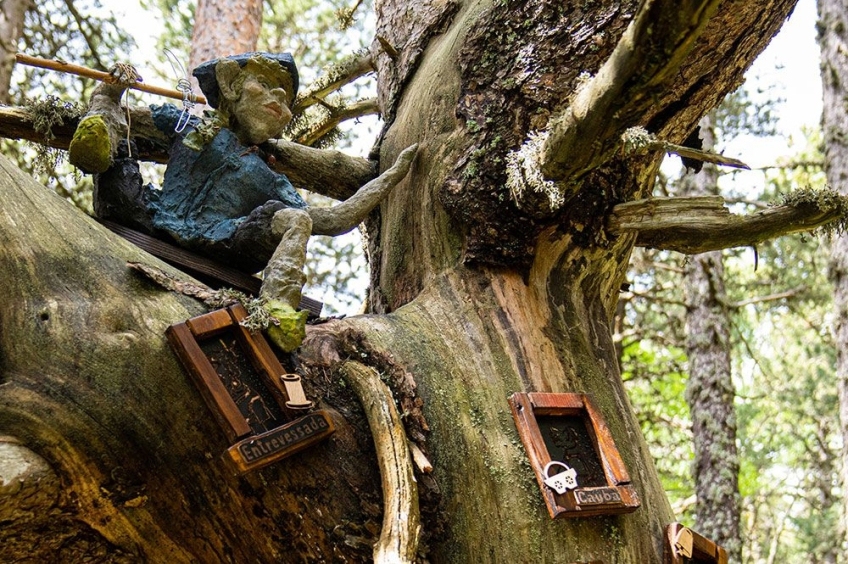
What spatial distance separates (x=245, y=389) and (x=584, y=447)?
3.58 ft

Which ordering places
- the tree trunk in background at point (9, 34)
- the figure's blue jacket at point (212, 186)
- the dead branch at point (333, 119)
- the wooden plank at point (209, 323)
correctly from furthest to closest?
the tree trunk in background at point (9, 34) → the dead branch at point (333, 119) → the figure's blue jacket at point (212, 186) → the wooden plank at point (209, 323)

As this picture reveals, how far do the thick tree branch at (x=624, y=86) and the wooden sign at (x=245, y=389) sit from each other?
1.08 m

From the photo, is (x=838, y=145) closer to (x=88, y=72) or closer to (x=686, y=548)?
(x=686, y=548)

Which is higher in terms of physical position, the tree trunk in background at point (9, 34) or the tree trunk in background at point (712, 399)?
the tree trunk in background at point (9, 34)

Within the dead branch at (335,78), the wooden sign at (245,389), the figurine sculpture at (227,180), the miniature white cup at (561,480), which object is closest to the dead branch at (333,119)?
the dead branch at (335,78)

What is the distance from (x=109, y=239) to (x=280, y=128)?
1.01 metres

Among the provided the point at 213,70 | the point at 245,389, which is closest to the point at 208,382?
the point at 245,389

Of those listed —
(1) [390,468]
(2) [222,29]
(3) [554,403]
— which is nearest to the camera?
(1) [390,468]

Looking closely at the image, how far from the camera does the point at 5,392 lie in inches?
83.0

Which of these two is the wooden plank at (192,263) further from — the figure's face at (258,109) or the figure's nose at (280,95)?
the figure's nose at (280,95)

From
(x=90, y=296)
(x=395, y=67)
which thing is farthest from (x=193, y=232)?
(x=395, y=67)

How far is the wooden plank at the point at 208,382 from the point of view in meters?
2.18

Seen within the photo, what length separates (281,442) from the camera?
219cm

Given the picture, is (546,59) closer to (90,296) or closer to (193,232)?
(193,232)
